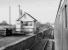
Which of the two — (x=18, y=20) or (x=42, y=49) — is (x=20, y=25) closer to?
(x=18, y=20)

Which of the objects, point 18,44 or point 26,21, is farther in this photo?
point 26,21

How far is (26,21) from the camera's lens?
19734 mm

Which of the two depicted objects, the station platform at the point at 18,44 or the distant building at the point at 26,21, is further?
the distant building at the point at 26,21

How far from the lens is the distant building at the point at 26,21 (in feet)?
63.2

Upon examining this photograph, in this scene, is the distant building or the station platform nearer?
the station platform

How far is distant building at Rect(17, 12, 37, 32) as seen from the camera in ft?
63.2

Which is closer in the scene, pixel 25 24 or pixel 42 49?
pixel 42 49

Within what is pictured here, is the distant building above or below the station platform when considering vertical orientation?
above

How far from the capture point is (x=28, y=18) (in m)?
19.4

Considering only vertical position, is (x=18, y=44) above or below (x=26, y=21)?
below

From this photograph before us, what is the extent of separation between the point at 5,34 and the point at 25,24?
22.1ft

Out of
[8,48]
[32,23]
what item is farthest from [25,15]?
[8,48]

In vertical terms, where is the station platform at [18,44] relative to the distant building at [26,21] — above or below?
below

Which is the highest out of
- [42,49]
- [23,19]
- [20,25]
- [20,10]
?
[20,10]
